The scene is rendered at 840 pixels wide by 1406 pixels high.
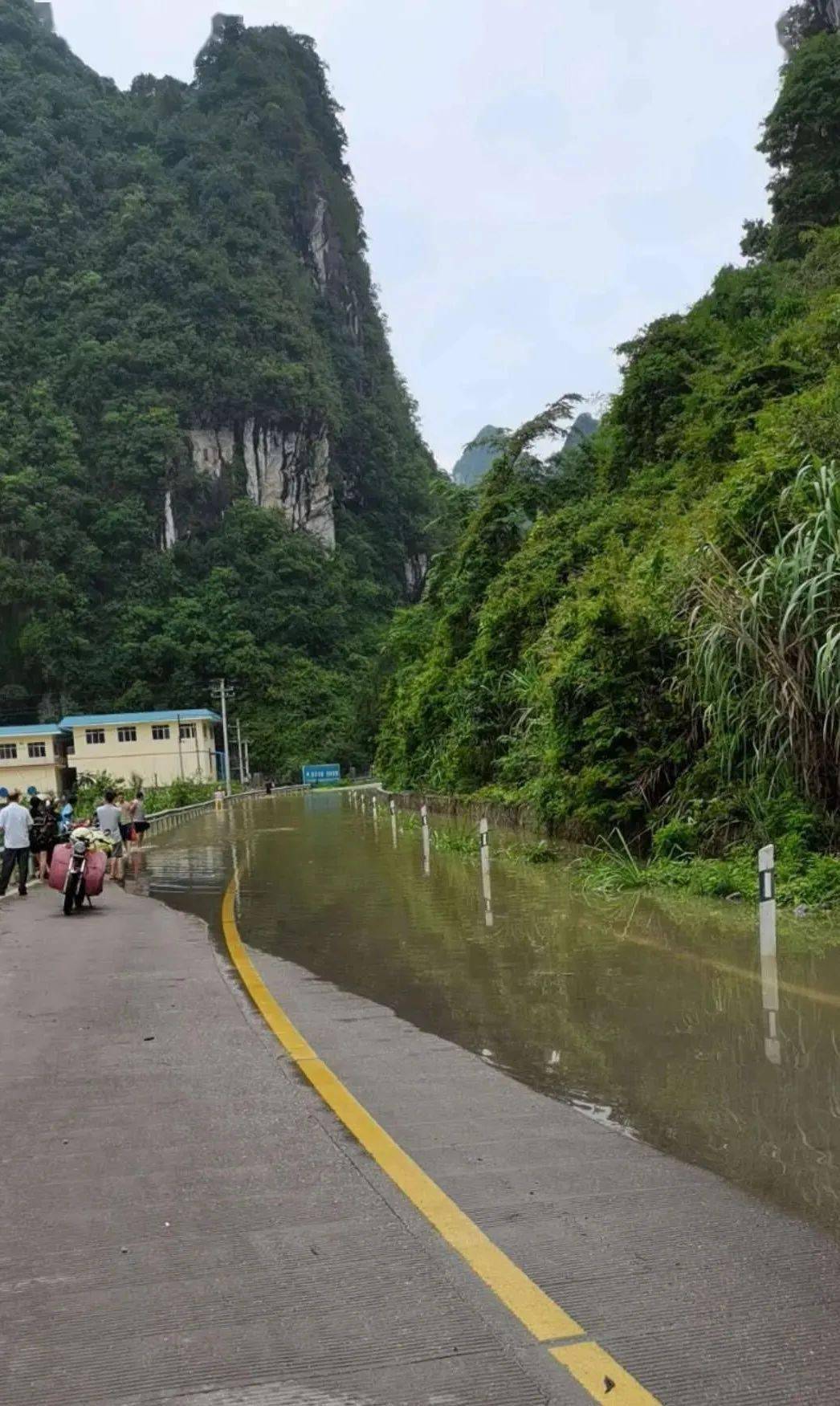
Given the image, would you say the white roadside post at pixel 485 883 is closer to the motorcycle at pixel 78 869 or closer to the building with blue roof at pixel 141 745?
the motorcycle at pixel 78 869

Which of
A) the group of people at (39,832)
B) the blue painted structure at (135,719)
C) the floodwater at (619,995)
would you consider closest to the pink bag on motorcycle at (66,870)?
the group of people at (39,832)

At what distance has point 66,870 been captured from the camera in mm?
14750

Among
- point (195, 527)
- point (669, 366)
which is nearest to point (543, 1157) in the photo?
point (669, 366)

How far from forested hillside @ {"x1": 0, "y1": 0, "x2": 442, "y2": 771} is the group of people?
73.2 m

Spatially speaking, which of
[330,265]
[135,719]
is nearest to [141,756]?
[135,719]

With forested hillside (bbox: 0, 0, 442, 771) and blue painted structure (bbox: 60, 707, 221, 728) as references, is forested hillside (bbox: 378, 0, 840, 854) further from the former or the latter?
forested hillside (bbox: 0, 0, 442, 771)

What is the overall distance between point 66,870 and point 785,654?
8862mm

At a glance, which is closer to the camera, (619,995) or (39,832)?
(619,995)

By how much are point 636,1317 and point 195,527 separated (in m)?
118

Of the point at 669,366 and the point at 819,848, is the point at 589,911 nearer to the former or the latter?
the point at 819,848

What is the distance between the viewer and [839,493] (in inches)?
486

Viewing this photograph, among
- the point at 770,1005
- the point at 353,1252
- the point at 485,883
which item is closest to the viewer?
the point at 353,1252

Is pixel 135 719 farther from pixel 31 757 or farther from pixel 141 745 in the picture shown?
pixel 31 757

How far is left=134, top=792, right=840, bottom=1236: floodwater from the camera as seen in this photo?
521 centimetres
